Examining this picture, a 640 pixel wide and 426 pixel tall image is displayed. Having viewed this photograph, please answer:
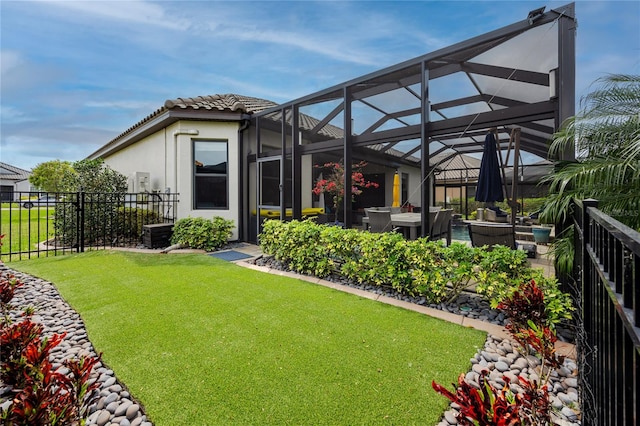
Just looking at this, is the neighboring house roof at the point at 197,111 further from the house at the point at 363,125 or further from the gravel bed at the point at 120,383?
the gravel bed at the point at 120,383

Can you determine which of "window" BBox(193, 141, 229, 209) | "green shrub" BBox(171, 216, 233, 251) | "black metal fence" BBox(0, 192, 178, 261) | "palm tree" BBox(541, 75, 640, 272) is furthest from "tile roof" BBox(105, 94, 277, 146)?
"palm tree" BBox(541, 75, 640, 272)

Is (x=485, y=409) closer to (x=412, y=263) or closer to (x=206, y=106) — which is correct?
(x=412, y=263)

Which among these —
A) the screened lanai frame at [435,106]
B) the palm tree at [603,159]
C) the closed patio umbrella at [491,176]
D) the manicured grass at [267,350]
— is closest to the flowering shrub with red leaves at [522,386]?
the manicured grass at [267,350]

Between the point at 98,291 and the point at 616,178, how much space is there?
6955mm

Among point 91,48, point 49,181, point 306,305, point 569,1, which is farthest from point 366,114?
point 49,181

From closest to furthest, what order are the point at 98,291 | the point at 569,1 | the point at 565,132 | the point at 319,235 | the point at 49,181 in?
the point at 565,132 → the point at 569,1 → the point at 98,291 → the point at 319,235 → the point at 49,181

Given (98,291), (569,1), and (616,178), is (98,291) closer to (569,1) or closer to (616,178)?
(616,178)

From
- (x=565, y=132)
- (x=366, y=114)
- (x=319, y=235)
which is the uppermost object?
(x=366, y=114)

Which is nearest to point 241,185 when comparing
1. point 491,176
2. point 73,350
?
point 73,350

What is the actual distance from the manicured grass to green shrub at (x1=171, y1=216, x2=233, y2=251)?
9.71 feet

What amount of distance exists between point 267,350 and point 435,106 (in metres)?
5.14

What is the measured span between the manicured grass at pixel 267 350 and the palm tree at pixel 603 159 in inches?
69.8

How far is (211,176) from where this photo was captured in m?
9.11

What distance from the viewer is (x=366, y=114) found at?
6922mm
